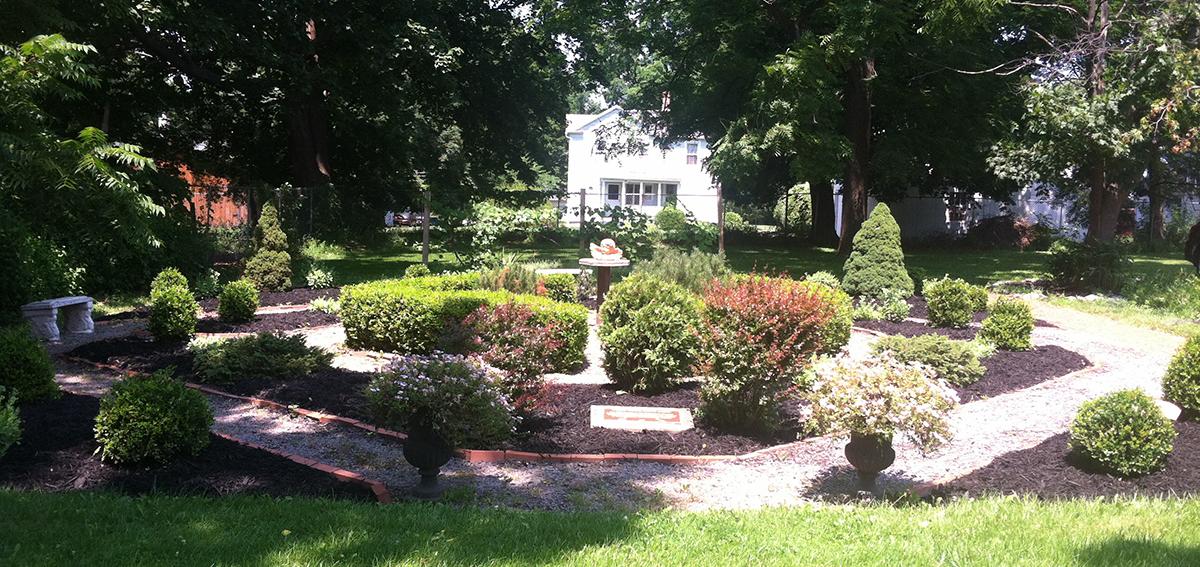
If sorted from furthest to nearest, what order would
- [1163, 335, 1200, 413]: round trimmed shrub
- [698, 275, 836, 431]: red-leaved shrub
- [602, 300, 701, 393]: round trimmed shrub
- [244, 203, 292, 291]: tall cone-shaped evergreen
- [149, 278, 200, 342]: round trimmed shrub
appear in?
1. [244, 203, 292, 291]: tall cone-shaped evergreen
2. [149, 278, 200, 342]: round trimmed shrub
3. [602, 300, 701, 393]: round trimmed shrub
4. [1163, 335, 1200, 413]: round trimmed shrub
5. [698, 275, 836, 431]: red-leaved shrub

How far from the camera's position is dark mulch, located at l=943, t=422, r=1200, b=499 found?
517 cm

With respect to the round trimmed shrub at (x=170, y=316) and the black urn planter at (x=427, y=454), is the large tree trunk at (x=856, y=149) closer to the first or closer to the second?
the round trimmed shrub at (x=170, y=316)

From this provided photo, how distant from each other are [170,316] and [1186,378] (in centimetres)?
1006

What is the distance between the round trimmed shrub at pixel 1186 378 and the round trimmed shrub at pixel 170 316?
9.94m

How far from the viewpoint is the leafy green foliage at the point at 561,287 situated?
41.5 feet

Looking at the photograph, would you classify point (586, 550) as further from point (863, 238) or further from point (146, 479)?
point (863, 238)

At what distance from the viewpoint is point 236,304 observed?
11.2 metres

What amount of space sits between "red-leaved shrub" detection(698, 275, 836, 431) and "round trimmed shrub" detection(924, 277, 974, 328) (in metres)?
5.61

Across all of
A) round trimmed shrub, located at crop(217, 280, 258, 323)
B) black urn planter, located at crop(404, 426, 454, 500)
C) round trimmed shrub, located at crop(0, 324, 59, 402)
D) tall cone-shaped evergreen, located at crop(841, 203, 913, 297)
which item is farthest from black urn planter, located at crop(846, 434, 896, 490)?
round trimmed shrub, located at crop(217, 280, 258, 323)

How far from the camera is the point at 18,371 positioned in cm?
631

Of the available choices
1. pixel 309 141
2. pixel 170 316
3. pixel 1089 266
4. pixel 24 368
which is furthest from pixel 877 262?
pixel 309 141

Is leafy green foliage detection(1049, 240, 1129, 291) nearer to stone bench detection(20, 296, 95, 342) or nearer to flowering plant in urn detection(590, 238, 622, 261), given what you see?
flowering plant in urn detection(590, 238, 622, 261)

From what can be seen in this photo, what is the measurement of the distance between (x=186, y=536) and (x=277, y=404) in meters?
3.39

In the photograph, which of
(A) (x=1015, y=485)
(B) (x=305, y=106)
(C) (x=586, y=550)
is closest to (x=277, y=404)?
(C) (x=586, y=550)
